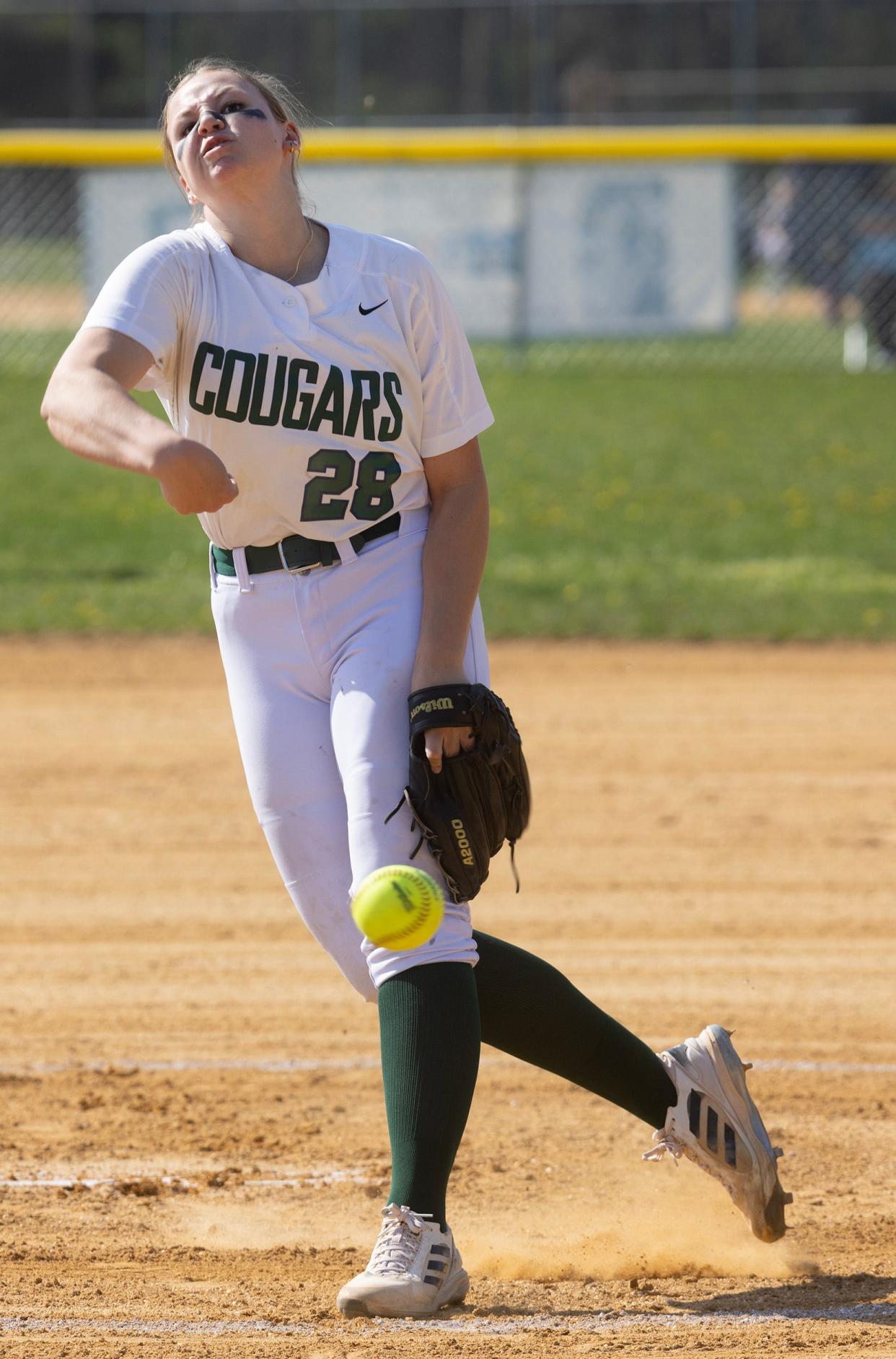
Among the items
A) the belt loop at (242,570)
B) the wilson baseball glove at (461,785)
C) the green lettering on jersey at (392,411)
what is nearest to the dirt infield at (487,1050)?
the wilson baseball glove at (461,785)

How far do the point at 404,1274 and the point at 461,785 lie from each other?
709mm

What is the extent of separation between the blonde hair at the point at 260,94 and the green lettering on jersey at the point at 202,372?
0.28 metres

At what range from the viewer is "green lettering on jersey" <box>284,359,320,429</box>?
244 cm

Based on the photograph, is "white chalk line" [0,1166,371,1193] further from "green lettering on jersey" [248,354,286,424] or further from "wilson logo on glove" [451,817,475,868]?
"green lettering on jersey" [248,354,286,424]

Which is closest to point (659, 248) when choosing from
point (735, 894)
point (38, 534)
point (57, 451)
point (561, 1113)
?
point (57, 451)

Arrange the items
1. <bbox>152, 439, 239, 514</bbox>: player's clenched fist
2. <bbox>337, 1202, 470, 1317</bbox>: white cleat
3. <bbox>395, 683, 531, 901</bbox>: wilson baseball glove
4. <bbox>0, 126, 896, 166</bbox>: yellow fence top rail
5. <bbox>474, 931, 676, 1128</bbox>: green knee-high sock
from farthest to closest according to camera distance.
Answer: <bbox>0, 126, 896, 166</bbox>: yellow fence top rail < <bbox>474, 931, 676, 1128</bbox>: green knee-high sock < <bbox>395, 683, 531, 901</bbox>: wilson baseball glove < <bbox>337, 1202, 470, 1317</bbox>: white cleat < <bbox>152, 439, 239, 514</bbox>: player's clenched fist

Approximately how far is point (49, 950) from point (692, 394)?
37.9 ft

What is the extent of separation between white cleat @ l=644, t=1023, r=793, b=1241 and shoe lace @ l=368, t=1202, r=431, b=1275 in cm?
58

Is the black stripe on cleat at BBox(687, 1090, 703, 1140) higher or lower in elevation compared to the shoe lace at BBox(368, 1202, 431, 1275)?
higher

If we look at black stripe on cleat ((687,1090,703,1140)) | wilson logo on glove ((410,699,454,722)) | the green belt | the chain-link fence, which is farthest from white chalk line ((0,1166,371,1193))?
the chain-link fence

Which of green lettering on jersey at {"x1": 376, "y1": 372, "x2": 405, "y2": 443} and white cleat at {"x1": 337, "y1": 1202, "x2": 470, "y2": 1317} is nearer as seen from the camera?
white cleat at {"x1": 337, "y1": 1202, "x2": 470, "y2": 1317}

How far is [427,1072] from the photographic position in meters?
2.45

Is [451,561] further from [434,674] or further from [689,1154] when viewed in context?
[689,1154]

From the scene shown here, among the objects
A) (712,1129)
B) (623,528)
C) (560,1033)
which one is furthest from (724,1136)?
(623,528)
